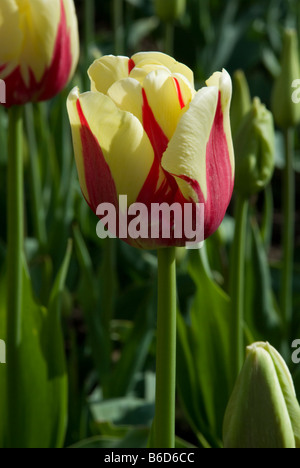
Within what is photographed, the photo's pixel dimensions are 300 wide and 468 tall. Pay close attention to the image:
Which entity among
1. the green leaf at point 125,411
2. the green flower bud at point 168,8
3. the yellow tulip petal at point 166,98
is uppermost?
the green flower bud at point 168,8

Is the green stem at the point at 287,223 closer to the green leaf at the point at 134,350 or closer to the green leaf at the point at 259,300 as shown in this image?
the green leaf at the point at 259,300

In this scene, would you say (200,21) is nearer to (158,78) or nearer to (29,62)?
(29,62)

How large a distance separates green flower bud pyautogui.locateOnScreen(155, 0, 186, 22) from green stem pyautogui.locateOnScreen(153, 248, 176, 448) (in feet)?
2.71

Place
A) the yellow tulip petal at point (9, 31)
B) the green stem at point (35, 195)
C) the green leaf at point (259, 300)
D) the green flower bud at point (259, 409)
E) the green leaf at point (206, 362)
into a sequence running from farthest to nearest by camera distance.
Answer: the green stem at point (35, 195), the green leaf at point (259, 300), the green leaf at point (206, 362), the yellow tulip petal at point (9, 31), the green flower bud at point (259, 409)

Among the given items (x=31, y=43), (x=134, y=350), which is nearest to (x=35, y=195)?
(x=134, y=350)

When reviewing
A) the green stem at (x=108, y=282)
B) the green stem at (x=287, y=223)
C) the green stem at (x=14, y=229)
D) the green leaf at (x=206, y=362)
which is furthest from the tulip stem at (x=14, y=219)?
the green stem at (x=287, y=223)

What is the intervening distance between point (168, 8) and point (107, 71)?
0.78m

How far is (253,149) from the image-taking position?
0.86m

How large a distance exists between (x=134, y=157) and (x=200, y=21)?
186 cm

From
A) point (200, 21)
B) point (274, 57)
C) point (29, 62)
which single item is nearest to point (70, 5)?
point (29, 62)

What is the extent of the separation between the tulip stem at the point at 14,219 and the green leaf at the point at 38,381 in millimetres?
66

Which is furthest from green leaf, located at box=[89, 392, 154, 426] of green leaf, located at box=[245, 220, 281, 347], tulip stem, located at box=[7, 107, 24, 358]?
tulip stem, located at box=[7, 107, 24, 358]

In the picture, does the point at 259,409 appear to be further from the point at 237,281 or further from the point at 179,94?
the point at 237,281

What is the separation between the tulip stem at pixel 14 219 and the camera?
0.76 m
